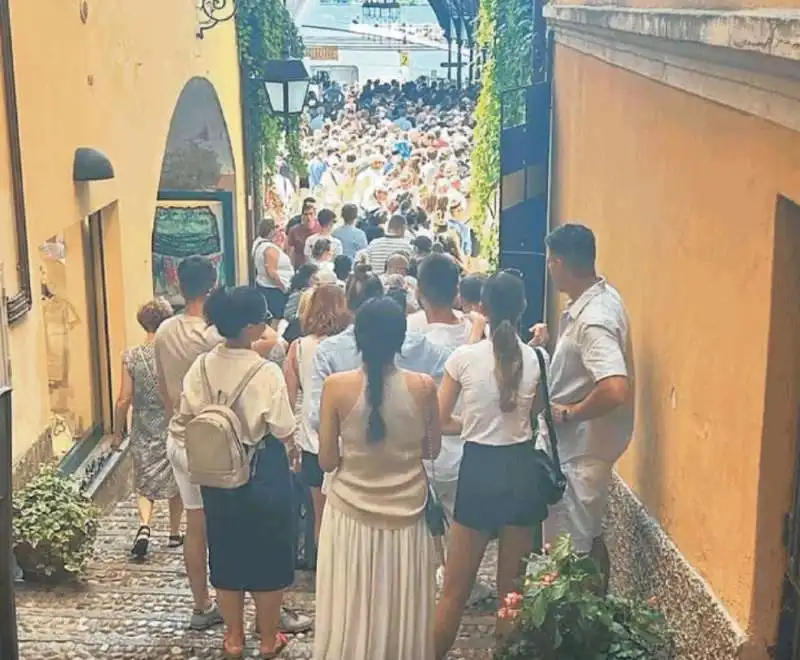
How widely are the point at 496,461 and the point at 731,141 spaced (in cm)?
147

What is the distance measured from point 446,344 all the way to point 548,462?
879 millimetres

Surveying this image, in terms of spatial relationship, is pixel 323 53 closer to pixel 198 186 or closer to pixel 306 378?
pixel 198 186

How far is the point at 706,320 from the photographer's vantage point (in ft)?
13.5

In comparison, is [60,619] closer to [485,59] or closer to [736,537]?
[736,537]

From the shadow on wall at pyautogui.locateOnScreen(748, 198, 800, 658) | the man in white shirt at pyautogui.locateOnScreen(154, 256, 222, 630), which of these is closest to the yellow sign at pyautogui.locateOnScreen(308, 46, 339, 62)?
the man in white shirt at pyautogui.locateOnScreen(154, 256, 222, 630)

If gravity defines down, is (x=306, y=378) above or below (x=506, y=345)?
below

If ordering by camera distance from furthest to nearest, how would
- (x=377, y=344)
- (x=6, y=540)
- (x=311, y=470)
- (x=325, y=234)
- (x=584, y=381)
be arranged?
1. (x=325, y=234)
2. (x=311, y=470)
3. (x=584, y=381)
4. (x=377, y=344)
5. (x=6, y=540)

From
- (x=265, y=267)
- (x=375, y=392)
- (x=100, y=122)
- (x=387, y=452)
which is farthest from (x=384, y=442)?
(x=265, y=267)

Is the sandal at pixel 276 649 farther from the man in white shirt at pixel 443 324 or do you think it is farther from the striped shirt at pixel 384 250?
the striped shirt at pixel 384 250

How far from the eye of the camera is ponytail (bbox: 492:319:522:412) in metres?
4.40

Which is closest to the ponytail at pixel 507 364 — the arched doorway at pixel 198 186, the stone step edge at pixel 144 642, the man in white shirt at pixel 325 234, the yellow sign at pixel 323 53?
the stone step edge at pixel 144 642

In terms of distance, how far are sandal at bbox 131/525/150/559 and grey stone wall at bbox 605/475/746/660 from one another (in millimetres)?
2355

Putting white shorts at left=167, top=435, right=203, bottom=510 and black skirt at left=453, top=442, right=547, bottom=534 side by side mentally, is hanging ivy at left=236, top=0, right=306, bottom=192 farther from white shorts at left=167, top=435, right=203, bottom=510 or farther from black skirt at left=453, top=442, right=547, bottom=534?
black skirt at left=453, top=442, right=547, bottom=534

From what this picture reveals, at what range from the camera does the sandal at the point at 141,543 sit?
6133 millimetres
